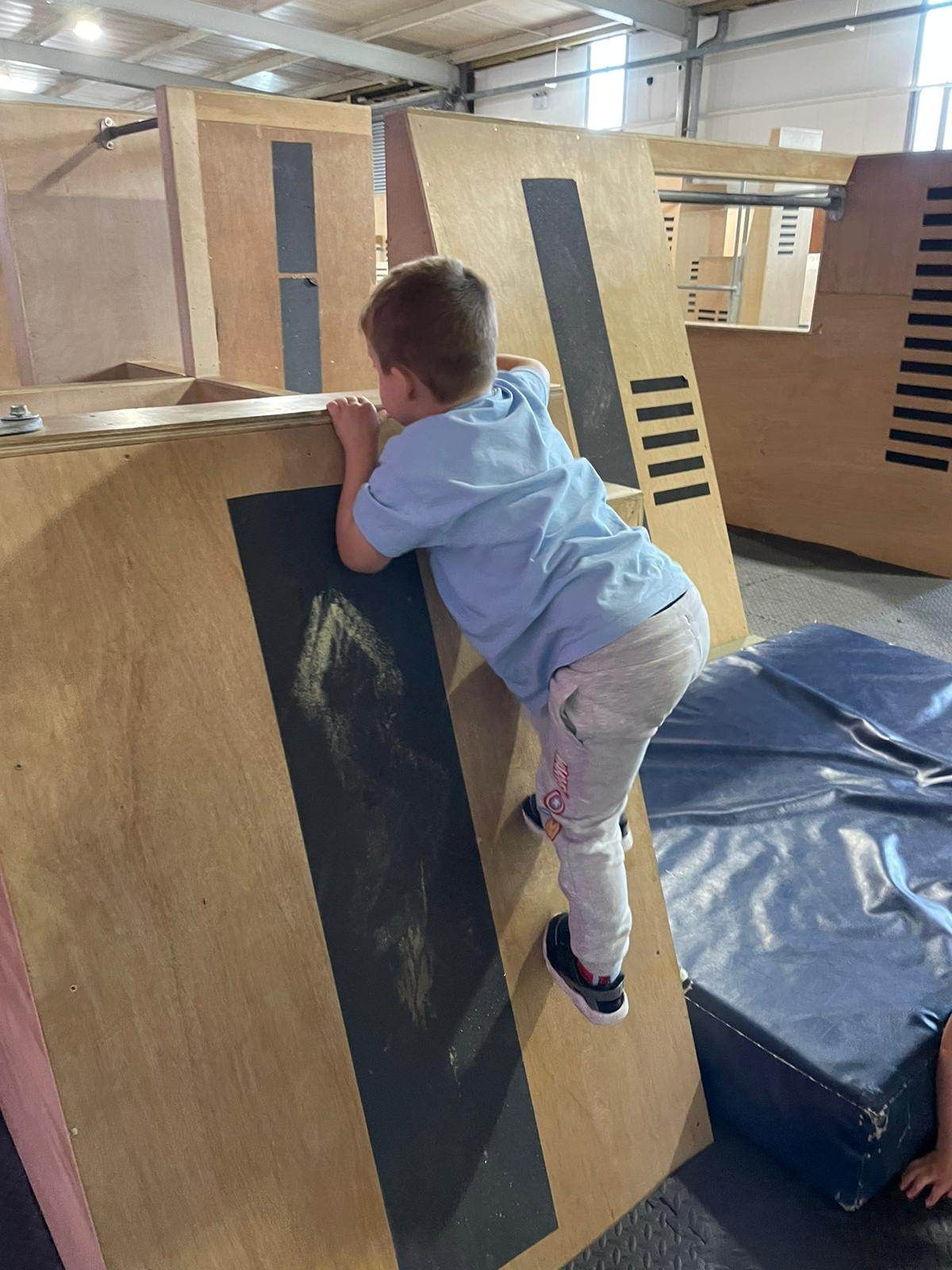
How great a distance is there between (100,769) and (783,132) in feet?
19.0

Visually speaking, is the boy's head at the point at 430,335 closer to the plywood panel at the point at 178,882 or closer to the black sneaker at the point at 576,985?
the plywood panel at the point at 178,882

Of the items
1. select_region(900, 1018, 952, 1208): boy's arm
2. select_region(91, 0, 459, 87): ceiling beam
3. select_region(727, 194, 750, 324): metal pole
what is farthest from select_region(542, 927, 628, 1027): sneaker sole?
select_region(91, 0, 459, 87): ceiling beam

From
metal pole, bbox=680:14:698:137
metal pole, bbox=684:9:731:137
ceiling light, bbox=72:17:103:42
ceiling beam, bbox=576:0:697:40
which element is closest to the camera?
ceiling beam, bbox=576:0:697:40

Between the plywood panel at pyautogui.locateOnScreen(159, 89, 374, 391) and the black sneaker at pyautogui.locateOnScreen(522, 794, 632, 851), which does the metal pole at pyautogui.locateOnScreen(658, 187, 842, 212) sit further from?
the black sneaker at pyautogui.locateOnScreen(522, 794, 632, 851)

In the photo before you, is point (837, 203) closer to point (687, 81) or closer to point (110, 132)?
point (110, 132)

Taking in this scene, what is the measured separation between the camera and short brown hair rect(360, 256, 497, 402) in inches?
45.0

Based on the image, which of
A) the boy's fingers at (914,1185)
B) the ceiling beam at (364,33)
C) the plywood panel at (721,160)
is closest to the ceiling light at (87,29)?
the ceiling beam at (364,33)

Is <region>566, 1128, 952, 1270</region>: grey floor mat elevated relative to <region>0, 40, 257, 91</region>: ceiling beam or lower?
lower

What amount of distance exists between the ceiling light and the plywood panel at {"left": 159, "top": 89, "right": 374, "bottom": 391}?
349 inches

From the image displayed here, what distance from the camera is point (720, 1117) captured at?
5.07ft

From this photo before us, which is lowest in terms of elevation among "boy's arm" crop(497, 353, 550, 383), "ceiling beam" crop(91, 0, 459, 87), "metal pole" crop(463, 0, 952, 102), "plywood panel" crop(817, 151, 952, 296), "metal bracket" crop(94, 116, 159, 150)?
"boy's arm" crop(497, 353, 550, 383)

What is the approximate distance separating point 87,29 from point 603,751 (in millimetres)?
12384

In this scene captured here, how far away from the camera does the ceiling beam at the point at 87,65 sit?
34.2ft

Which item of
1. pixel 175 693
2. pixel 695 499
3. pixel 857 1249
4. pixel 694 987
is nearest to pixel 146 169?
pixel 695 499
